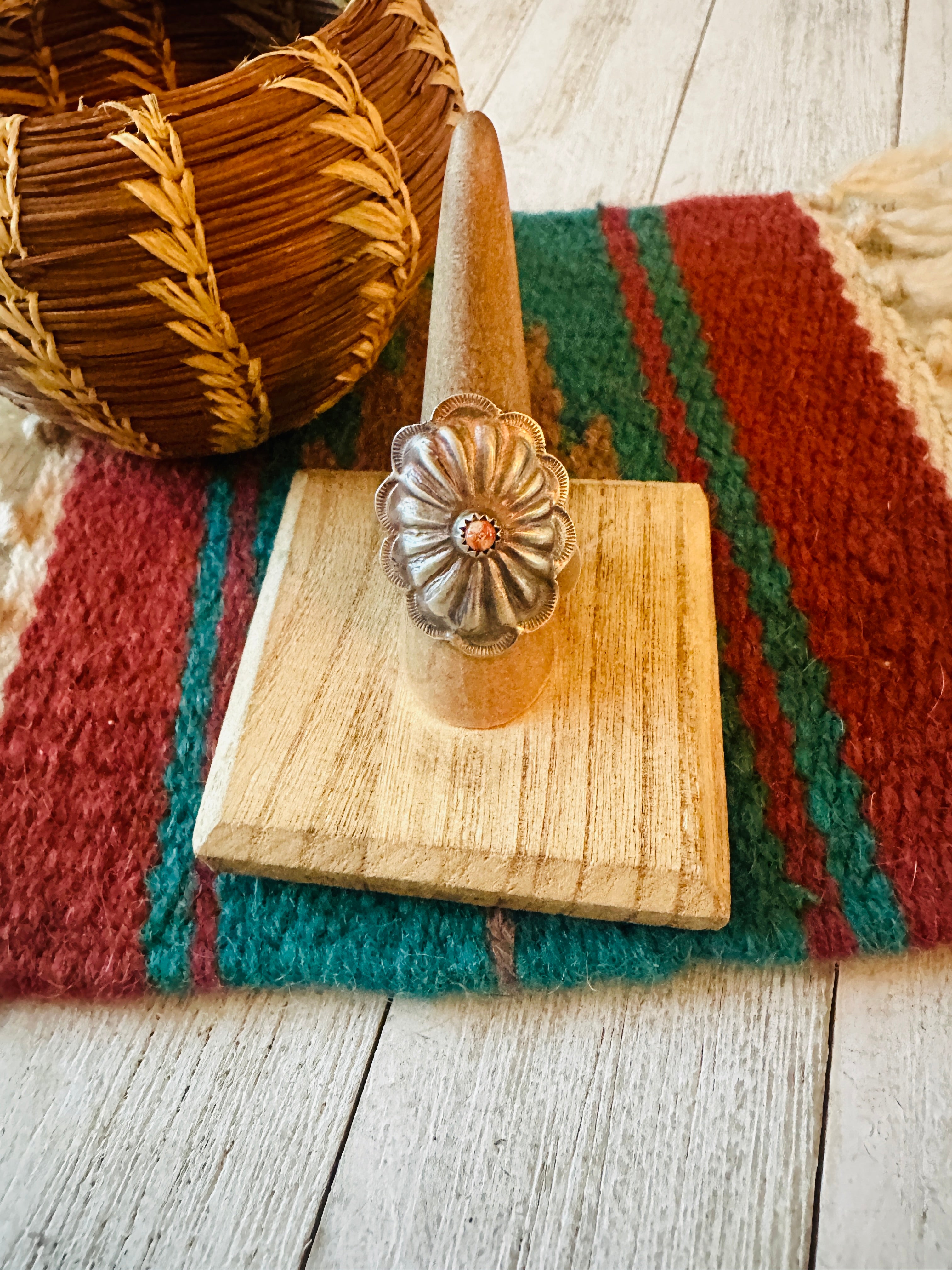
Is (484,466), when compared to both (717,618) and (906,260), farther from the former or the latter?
(906,260)

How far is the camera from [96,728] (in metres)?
0.38

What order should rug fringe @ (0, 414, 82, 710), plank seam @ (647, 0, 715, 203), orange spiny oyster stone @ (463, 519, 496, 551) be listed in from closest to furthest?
1. orange spiny oyster stone @ (463, 519, 496, 551)
2. rug fringe @ (0, 414, 82, 710)
3. plank seam @ (647, 0, 715, 203)

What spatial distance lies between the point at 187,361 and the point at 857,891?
0.94 ft

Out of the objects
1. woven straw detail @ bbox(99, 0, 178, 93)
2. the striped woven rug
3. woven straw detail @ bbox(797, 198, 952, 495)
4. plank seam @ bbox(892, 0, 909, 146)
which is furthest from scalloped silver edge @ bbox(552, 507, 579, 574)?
plank seam @ bbox(892, 0, 909, 146)

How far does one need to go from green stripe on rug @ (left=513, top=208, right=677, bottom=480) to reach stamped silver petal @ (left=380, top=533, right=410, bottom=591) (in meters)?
0.17

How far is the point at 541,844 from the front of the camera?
302 mm

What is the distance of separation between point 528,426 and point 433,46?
15cm

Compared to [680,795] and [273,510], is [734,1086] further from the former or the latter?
[273,510]

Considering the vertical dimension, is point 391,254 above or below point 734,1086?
above

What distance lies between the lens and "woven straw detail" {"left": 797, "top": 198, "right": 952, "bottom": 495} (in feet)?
1.42

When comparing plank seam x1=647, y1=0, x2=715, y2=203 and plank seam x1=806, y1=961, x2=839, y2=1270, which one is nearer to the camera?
plank seam x1=806, y1=961, x2=839, y2=1270

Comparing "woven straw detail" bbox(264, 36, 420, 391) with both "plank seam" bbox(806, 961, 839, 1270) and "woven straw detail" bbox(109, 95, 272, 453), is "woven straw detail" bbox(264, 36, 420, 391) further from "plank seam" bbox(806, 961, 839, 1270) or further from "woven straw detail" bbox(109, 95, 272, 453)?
"plank seam" bbox(806, 961, 839, 1270)

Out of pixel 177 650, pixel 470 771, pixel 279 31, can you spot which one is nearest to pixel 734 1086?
pixel 470 771

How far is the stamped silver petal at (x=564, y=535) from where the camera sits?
287mm
